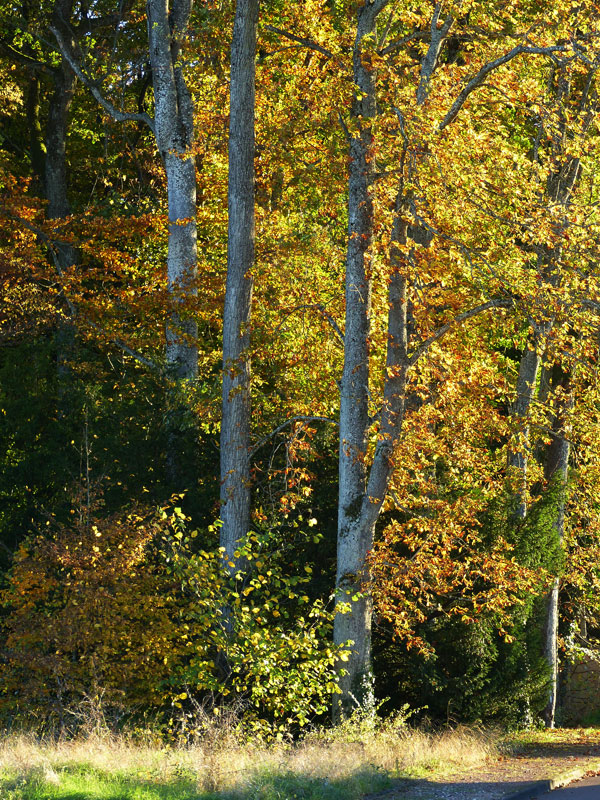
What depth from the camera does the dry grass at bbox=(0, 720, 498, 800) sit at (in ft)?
28.2

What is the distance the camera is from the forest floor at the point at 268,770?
27.1 ft

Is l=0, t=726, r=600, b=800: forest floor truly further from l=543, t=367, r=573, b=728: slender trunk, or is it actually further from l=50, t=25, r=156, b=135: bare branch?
l=50, t=25, r=156, b=135: bare branch

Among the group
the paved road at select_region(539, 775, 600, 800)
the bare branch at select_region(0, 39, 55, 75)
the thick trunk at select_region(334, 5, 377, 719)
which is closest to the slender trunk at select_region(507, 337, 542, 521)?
the thick trunk at select_region(334, 5, 377, 719)

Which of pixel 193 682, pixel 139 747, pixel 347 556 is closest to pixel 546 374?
pixel 347 556

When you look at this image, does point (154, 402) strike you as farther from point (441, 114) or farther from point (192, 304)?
point (441, 114)

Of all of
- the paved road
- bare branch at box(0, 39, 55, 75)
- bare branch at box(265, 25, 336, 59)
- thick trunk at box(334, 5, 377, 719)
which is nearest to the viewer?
the paved road

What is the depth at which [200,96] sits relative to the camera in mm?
21641

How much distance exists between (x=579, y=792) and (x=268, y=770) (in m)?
3.84

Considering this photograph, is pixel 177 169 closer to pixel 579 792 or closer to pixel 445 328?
pixel 445 328

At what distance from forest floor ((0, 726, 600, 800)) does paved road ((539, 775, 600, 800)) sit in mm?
216

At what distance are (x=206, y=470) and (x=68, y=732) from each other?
6400 mm

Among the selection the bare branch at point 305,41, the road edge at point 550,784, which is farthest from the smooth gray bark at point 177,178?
the road edge at point 550,784

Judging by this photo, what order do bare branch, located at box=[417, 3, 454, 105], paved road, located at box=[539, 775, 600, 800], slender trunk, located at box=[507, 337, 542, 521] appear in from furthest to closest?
slender trunk, located at box=[507, 337, 542, 521], bare branch, located at box=[417, 3, 454, 105], paved road, located at box=[539, 775, 600, 800]

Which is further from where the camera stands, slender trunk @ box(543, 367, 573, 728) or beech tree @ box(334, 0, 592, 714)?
slender trunk @ box(543, 367, 573, 728)
